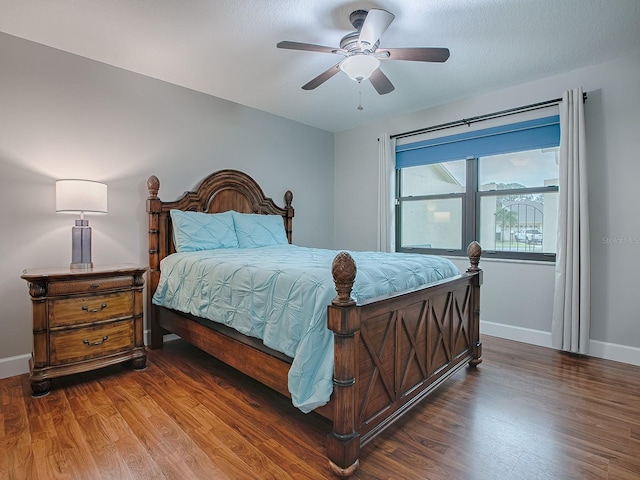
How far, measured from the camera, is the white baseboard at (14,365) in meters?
2.57

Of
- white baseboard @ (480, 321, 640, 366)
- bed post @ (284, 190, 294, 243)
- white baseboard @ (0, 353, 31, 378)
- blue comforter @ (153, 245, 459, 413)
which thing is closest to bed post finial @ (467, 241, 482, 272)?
blue comforter @ (153, 245, 459, 413)

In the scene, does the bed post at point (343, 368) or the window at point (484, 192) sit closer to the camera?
the bed post at point (343, 368)

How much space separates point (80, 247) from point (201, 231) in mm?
951

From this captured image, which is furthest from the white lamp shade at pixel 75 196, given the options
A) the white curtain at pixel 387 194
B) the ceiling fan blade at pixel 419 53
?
the white curtain at pixel 387 194

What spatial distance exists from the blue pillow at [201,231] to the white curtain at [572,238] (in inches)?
118

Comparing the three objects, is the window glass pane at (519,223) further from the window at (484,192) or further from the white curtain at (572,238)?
the white curtain at (572,238)

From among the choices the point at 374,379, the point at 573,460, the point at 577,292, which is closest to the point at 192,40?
the point at 374,379

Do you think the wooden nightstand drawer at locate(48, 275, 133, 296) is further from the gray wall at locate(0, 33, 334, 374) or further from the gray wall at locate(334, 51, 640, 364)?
the gray wall at locate(334, 51, 640, 364)

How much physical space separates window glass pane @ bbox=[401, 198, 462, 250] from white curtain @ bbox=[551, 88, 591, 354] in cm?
107

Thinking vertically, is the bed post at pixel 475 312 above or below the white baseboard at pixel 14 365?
above

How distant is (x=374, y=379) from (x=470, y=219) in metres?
2.71

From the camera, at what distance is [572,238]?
3.02 metres

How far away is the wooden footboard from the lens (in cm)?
155

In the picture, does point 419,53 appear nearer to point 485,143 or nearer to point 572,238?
point 485,143
